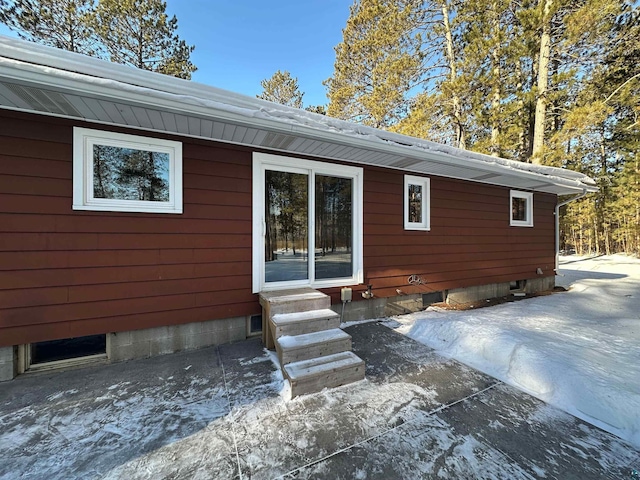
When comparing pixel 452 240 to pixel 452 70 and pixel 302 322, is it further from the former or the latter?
pixel 452 70

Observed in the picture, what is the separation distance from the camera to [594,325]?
358 centimetres

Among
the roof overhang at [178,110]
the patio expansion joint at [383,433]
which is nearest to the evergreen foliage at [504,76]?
the roof overhang at [178,110]

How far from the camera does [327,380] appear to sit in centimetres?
216

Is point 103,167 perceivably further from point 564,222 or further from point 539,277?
point 564,222

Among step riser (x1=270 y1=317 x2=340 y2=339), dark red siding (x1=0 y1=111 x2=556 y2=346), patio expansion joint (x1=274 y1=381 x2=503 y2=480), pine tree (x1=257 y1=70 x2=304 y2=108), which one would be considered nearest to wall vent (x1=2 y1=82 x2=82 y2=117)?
dark red siding (x1=0 y1=111 x2=556 y2=346)

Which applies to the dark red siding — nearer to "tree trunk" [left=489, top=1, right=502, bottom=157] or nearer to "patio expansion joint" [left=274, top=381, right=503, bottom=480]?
"patio expansion joint" [left=274, top=381, right=503, bottom=480]

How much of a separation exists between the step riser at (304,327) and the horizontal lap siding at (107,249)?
0.88 metres

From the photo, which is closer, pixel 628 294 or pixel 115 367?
pixel 115 367

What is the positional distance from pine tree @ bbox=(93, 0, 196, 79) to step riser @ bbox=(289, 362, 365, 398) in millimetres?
10707

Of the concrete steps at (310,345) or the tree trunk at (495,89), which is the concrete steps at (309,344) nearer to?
the concrete steps at (310,345)

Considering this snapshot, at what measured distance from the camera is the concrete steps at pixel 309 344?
84.0 inches

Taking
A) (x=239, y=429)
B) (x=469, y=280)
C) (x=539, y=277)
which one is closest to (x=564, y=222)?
(x=539, y=277)

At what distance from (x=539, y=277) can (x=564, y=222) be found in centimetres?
1088

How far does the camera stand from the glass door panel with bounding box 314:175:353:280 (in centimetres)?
367
